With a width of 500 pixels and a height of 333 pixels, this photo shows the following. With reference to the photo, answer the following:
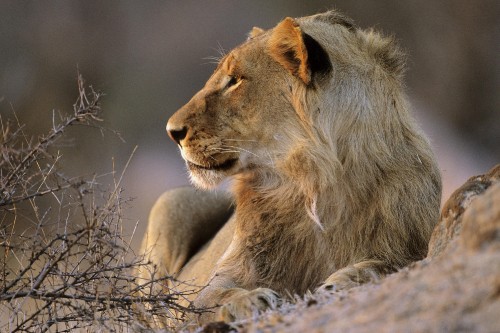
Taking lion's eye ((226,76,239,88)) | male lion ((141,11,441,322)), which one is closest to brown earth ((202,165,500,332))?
male lion ((141,11,441,322))

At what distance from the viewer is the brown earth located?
6.86 feet

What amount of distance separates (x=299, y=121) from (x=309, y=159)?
18 cm

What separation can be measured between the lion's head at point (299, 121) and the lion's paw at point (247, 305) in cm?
73

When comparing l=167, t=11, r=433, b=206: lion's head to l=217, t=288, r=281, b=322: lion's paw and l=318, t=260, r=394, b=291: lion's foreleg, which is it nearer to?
l=318, t=260, r=394, b=291: lion's foreleg

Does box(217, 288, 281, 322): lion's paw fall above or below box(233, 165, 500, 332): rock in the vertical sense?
below

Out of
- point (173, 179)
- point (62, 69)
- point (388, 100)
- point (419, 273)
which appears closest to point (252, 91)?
point (388, 100)

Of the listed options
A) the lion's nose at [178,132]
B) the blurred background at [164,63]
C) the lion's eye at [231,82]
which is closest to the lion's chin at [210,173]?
the lion's nose at [178,132]

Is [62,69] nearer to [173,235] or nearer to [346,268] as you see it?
[173,235]

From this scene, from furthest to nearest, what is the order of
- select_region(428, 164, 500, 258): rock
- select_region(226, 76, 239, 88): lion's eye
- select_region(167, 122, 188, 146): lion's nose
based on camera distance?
select_region(226, 76, 239, 88): lion's eye → select_region(167, 122, 188, 146): lion's nose → select_region(428, 164, 500, 258): rock

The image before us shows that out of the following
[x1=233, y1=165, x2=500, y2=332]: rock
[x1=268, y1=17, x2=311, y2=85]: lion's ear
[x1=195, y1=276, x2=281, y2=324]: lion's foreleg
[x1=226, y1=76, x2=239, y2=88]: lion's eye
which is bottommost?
[x1=195, y1=276, x2=281, y2=324]: lion's foreleg

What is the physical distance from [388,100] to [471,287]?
2070 mm

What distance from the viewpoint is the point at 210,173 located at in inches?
161

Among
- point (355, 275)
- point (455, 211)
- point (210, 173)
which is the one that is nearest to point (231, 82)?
point (210, 173)

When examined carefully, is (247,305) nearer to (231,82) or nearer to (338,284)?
(338,284)
